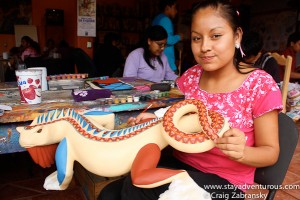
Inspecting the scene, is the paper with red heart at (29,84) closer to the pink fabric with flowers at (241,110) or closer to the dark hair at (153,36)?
the pink fabric with flowers at (241,110)

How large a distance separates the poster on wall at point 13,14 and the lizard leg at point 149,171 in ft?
21.7

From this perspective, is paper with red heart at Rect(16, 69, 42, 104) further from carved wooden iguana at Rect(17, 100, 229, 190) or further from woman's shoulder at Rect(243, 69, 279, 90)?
woman's shoulder at Rect(243, 69, 279, 90)

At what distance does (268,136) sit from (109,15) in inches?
254

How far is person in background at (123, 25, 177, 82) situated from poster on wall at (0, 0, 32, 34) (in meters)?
4.88

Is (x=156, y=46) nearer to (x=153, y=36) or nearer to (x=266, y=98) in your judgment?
(x=153, y=36)

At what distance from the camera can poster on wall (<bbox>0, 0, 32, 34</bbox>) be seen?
6336 millimetres

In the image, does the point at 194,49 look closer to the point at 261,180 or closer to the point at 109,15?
the point at 261,180

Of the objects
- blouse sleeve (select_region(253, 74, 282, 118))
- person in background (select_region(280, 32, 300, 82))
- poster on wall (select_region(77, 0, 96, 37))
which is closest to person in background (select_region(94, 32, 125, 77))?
poster on wall (select_region(77, 0, 96, 37))

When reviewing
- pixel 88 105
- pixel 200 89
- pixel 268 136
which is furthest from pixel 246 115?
pixel 88 105

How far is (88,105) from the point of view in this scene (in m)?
1.20

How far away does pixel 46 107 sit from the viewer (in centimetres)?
116

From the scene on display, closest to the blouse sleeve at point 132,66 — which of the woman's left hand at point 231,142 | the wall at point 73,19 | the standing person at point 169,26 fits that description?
the standing person at point 169,26

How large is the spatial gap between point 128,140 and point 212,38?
451 mm

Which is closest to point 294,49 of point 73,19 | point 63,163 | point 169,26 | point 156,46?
point 169,26
